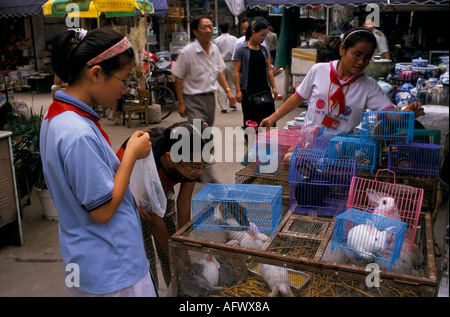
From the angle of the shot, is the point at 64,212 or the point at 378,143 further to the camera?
the point at 378,143

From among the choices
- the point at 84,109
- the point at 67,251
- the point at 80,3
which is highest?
the point at 80,3

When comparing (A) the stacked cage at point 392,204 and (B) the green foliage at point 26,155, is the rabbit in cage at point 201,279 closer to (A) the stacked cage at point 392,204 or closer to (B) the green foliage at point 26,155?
(A) the stacked cage at point 392,204

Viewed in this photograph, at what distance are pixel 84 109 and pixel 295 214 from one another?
1.53m

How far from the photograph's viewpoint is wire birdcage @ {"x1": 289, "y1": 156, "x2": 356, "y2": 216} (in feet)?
8.50

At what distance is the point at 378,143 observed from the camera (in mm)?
2896

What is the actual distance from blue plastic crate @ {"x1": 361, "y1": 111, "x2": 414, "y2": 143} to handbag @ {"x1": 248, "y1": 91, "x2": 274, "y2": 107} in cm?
253

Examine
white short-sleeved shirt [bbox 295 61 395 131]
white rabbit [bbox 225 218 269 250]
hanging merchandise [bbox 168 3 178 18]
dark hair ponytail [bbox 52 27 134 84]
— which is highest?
hanging merchandise [bbox 168 3 178 18]

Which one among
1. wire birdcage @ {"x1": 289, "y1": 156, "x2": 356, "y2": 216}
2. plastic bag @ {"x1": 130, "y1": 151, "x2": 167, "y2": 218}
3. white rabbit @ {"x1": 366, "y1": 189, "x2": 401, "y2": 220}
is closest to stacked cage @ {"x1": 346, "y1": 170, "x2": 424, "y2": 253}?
white rabbit @ {"x1": 366, "y1": 189, "x2": 401, "y2": 220}

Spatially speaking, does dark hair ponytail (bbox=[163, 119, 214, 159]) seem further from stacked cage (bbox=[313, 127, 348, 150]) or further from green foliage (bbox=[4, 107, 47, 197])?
green foliage (bbox=[4, 107, 47, 197])

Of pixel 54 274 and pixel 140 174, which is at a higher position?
pixel 140 174
